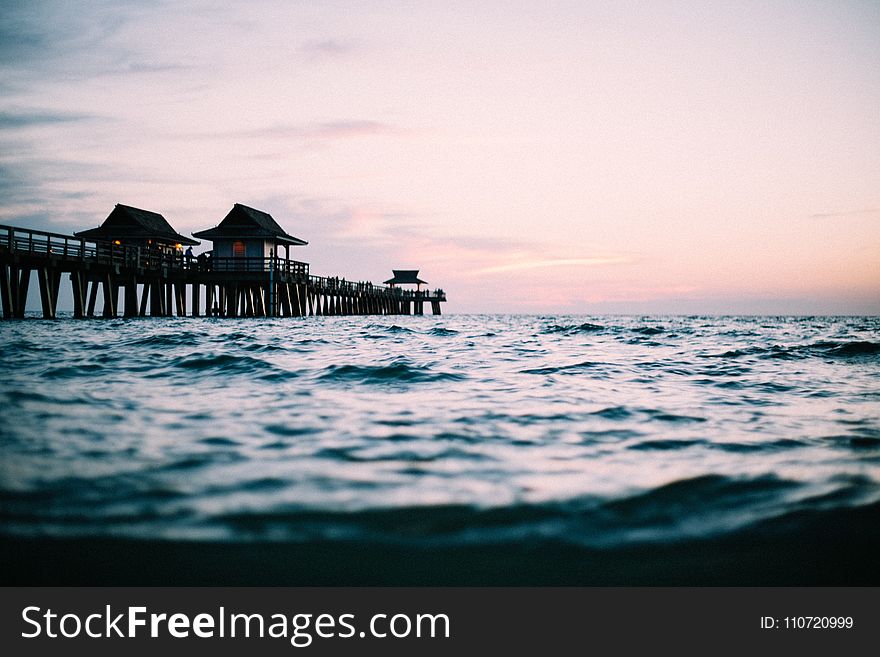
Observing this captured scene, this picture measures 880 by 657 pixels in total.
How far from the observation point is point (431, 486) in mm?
3105

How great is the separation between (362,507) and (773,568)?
175 cm

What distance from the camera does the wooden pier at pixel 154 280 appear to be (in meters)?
21.4

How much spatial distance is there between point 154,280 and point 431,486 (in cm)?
3288

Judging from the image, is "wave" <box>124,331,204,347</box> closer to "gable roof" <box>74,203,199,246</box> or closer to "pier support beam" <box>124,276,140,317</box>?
"pier support beam" <box>124,276,140,317</box>

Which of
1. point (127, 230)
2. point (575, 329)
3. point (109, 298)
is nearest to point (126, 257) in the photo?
point (109, 298)

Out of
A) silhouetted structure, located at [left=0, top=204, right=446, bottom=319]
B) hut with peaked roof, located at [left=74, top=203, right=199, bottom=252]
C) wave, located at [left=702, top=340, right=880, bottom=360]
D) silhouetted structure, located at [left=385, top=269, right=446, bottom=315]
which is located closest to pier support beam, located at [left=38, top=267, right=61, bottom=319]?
silhouetted structure, located at [left=0, top=204, right=446, bottom=319]

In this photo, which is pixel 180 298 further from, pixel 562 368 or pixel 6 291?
pixel 562 368

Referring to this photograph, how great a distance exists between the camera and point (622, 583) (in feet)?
7.23

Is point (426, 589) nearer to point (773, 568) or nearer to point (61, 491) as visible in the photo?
point (773, 568)

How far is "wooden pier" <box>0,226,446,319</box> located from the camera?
21.4m

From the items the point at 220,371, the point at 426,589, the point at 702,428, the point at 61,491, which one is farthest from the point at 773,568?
the point at 220,371

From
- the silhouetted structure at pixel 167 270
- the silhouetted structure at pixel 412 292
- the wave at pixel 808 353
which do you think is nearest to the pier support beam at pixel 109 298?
the silhouetted structure at pixel 167 270

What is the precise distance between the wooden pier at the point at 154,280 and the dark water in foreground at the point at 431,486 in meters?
18.0

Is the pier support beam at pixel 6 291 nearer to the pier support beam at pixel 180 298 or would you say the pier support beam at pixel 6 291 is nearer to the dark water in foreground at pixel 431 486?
the pier support beam at pixel 180 298
